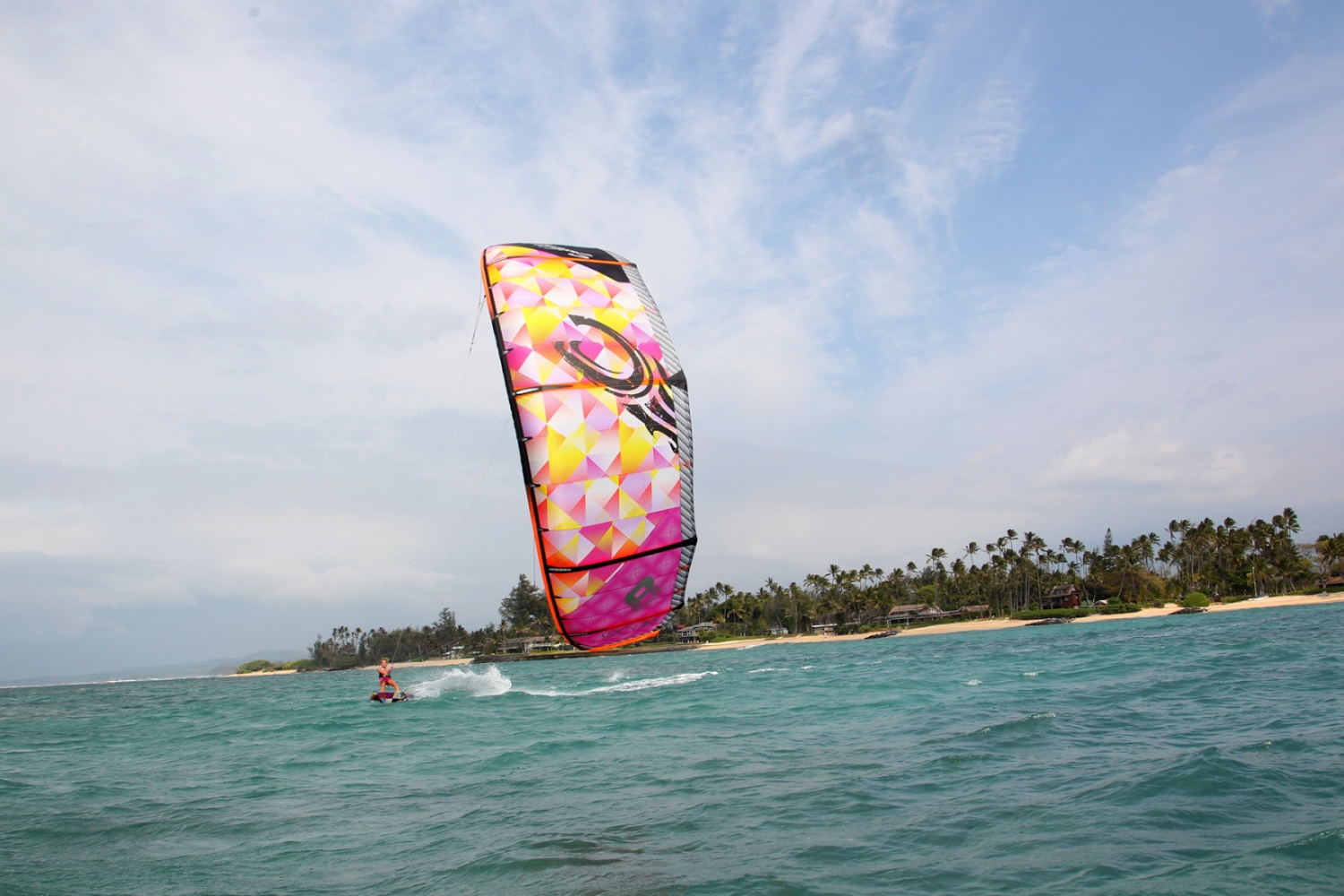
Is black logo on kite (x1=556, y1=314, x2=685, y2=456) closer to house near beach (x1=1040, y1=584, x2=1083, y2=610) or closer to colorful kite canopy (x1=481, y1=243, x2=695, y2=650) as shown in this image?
colorful kite canopy (x1=481, y1=243, x2=695, y2=650)

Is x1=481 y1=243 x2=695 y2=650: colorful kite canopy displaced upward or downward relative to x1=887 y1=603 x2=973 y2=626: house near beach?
upward

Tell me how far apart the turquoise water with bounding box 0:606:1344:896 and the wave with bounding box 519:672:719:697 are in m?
10.9

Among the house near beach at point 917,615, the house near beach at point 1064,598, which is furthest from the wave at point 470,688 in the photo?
the house near beach at point 1064,598

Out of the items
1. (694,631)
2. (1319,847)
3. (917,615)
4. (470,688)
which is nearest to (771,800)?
(1319,847)

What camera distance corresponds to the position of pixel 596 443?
7727 mm

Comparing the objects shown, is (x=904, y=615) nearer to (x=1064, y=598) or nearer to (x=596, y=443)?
(x=1064, y=598)

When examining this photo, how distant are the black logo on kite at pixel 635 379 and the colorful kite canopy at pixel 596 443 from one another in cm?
1

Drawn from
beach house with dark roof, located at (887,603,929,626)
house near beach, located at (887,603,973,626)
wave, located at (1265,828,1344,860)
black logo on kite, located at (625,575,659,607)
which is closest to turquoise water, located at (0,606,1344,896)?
wave, located at (1265,828,1344,860)

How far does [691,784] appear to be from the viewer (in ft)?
35.8

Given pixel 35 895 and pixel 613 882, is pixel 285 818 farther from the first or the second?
pixel 613 882

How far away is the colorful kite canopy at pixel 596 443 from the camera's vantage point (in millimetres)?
7555

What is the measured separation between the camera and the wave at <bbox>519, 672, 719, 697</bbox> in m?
31.4

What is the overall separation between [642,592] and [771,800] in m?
3.30

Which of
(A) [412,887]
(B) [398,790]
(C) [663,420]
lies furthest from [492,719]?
(C) [663,420]
